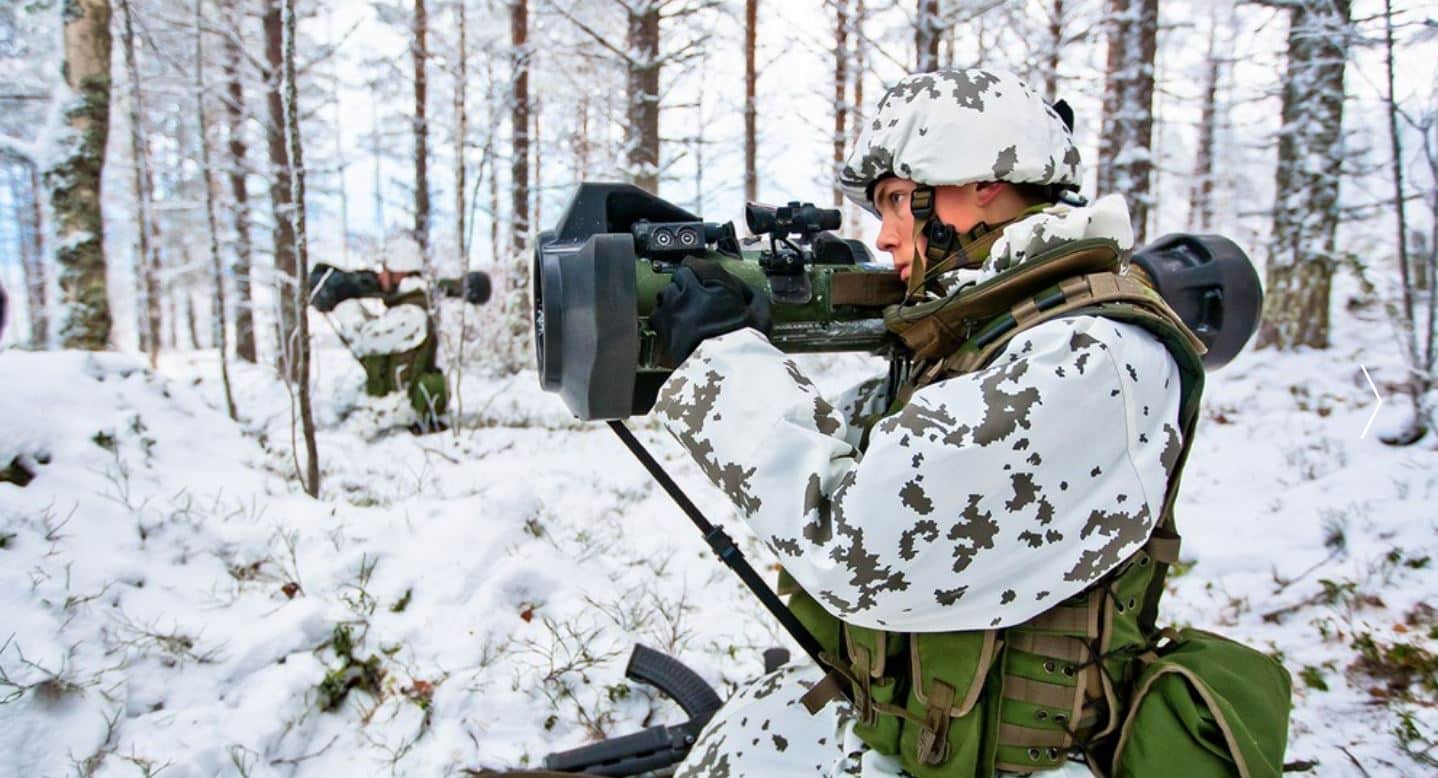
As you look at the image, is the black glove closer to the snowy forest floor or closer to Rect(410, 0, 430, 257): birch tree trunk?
the snowy forest floor

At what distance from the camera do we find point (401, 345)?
283 inches

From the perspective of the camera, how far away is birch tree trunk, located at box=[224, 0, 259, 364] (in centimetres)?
1388

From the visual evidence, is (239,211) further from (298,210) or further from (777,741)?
(777,741)

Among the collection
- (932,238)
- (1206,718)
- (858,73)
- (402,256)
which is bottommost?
(1206,718)

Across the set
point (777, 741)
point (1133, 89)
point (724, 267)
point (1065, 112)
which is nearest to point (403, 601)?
point (777, 741)

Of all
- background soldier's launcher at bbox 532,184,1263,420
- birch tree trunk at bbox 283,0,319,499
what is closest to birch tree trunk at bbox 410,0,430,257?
birch tree trunk at bbox 283,0,319,499

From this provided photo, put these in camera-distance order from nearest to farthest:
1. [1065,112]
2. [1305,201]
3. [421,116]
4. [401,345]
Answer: [1065,112] < [401,345] < [1305,201] < [421,116]

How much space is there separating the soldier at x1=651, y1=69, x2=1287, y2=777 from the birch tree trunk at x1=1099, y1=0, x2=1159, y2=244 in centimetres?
782

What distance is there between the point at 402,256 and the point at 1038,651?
23.2 feet

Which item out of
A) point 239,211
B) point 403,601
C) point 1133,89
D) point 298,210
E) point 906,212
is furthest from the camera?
point 239,211

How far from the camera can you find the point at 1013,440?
1.24 m

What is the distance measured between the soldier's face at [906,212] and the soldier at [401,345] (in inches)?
238

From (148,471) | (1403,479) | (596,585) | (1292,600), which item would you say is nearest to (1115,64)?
(1403,479)

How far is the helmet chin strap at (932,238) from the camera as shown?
1.70m
